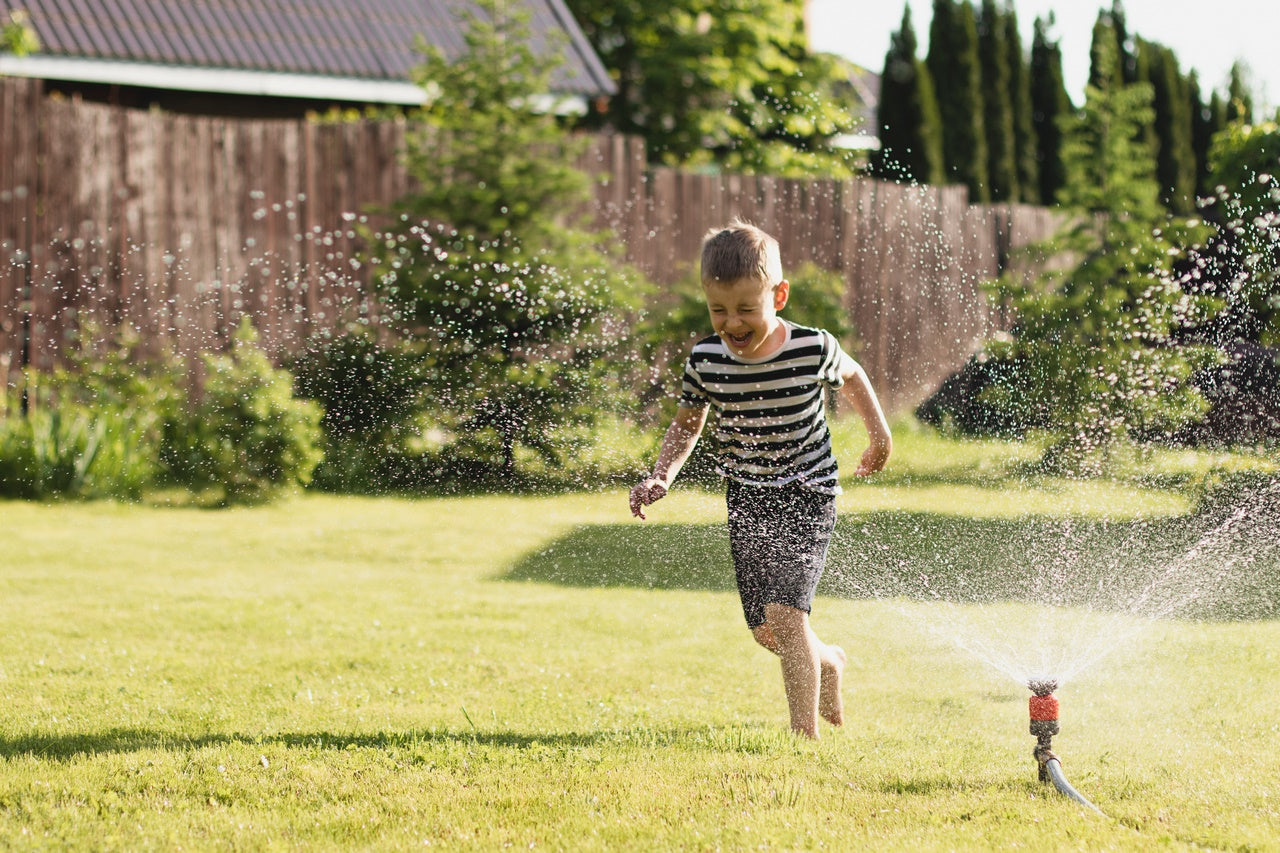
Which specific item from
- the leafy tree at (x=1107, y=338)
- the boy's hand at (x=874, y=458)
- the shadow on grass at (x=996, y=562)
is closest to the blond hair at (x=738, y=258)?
the boy's hand at (x=874, y=458)

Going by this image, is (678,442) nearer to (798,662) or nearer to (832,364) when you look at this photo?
(832,364)

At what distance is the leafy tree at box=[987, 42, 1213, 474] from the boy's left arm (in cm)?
480

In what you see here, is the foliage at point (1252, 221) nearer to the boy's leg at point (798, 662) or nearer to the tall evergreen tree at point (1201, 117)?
the boy's leg at point (798, 662)

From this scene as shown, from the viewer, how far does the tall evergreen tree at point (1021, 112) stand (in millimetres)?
20922

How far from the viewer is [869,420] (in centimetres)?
355

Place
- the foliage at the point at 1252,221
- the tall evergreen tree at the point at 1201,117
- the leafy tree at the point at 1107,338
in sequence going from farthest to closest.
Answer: the tall evergreen tree at the point at 1201,117
the leafy tree at the point at 1107,338
the foliage at the point at 1252,221

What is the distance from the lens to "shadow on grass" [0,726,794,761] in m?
3.37

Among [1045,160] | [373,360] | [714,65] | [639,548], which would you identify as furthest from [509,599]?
[1045,160]

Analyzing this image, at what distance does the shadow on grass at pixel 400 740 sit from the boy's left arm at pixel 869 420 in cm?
72

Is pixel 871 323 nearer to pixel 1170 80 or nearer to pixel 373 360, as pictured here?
pixel 373 360

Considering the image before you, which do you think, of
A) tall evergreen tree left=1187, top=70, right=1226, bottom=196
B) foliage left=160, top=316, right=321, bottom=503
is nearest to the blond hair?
foliage left=160, top=316, right=321, bottom=503

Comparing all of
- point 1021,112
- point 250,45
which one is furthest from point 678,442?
point 1021,112

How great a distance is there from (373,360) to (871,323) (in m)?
4.08

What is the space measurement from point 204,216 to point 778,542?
613 cm
